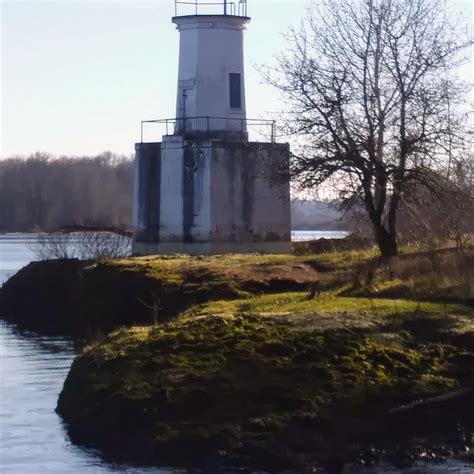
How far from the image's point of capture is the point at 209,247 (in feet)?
140

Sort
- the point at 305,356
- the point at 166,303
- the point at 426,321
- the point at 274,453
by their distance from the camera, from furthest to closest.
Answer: the point at 166,303
the point at 426,321
the point at 305,356
the point at 274,453

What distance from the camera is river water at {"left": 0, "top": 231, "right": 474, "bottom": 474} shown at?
17016 mm

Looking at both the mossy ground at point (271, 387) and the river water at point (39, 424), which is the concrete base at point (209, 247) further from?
the mossy ground at point (271, 387)

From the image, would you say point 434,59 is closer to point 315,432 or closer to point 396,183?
point 396,183

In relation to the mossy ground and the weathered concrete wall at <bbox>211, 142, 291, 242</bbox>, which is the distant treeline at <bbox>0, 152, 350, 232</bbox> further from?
the mossy ground

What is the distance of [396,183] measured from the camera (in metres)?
30.1

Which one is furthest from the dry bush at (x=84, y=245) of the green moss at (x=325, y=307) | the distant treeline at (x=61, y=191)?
the distant treeline at (x=61, y=191)

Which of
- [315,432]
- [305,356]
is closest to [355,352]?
[305,356]

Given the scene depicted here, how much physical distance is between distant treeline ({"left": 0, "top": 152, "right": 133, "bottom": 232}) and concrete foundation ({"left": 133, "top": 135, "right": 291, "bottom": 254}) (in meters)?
53.8

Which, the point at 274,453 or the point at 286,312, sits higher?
the point at 286,312

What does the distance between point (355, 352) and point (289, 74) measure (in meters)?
13.1

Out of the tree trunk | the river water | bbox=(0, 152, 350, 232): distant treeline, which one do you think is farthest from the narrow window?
bbox=(0, 152, 350, 232): distant treeline

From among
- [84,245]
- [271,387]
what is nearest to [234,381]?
[271,387]

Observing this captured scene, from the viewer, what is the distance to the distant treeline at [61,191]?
104000mm
